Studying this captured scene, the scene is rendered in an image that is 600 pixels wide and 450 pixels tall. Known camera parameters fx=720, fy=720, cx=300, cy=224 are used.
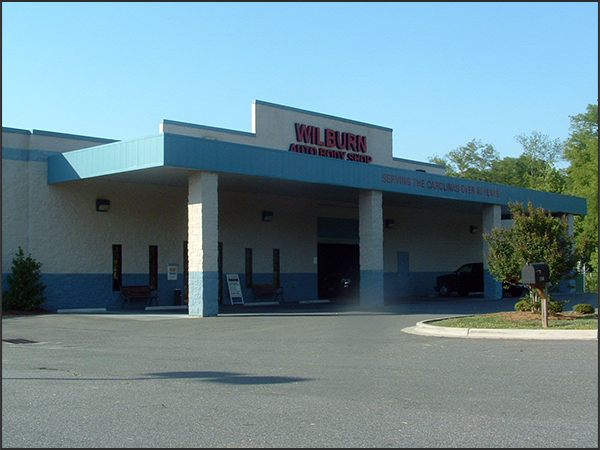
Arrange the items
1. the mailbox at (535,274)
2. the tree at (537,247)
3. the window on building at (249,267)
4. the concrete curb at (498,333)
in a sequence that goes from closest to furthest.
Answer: the concrete curb at (498,333)
the mailbox at (535,274)
the tree at (537,247)
the window on building at (249,267)

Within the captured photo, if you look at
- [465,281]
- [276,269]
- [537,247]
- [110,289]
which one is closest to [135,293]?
[110,289]

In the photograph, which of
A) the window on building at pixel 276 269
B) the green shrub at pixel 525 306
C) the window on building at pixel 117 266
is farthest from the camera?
the window on building at pixel 276 269

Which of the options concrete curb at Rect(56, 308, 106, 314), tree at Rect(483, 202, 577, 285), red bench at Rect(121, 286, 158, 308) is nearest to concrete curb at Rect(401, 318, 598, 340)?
tree at Rect(483, 202, 577, 285)

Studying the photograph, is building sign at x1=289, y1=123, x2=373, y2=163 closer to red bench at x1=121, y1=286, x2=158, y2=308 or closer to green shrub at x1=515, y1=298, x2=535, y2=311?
red bench at x1=121, y1=286, x2=158, y2=308

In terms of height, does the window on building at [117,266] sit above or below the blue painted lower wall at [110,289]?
above

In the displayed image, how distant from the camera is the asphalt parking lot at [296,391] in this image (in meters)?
6.66

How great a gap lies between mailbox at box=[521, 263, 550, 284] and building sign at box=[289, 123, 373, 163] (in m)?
16.9

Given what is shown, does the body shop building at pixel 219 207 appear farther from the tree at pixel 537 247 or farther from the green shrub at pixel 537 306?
the green shrub at pixel 537 306

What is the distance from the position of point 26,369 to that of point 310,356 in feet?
15.2

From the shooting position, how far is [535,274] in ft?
50.8

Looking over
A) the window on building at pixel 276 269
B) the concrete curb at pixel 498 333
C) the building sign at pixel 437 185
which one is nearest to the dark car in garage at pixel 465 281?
the building sign at pixel 437 185

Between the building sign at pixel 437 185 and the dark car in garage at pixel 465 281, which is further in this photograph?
the dark car in garage at pixel 465 281

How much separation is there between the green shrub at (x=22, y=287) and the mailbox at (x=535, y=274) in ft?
49.6

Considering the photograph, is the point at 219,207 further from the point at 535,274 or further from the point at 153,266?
the point at 535,274
